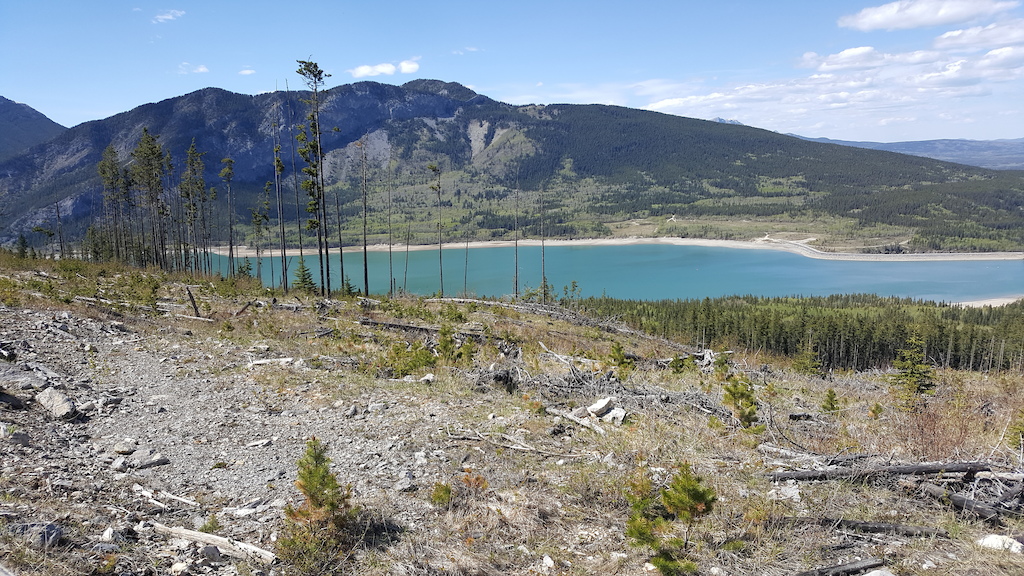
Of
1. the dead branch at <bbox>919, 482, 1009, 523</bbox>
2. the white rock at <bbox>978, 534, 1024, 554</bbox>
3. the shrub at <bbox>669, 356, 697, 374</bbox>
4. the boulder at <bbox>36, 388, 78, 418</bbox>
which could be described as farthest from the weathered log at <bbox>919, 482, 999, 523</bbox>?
the boulder at <bbox>36, 388, 78, 418</bbox>

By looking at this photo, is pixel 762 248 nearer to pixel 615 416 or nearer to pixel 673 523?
pixel 615 416

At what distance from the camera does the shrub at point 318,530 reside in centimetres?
456

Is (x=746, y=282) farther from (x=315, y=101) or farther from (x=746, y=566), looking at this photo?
(x=746, y=566)

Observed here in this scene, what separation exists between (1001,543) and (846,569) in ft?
4.62

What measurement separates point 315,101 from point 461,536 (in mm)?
28138

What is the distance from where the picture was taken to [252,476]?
628 centimetres

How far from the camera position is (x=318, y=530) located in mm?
4898

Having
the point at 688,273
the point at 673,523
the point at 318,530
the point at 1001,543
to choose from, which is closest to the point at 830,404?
the point at 1001,543

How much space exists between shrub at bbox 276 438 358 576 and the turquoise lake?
84603mm

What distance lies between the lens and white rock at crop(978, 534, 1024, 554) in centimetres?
429

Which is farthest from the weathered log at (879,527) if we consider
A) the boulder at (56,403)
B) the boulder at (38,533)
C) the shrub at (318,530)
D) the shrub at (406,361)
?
the boulder at (56,403)

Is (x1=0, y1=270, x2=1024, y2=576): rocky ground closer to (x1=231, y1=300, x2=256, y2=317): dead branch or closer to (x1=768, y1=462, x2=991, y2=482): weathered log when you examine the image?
(x1=768, y1=462, x2=991, y2=482): weathered log

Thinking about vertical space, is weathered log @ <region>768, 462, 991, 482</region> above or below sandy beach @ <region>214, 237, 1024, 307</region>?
above

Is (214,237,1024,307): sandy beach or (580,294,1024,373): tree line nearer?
(580,294,1024,373): tree line
